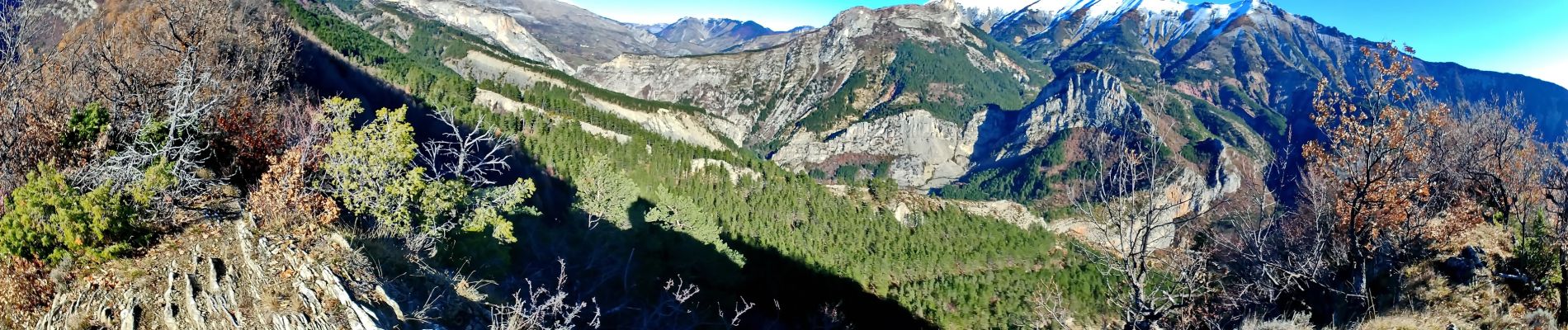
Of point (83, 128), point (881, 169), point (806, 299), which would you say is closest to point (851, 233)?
point (806, 299)

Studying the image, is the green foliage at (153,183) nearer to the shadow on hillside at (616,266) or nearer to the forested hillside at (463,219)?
the forested hillside at (463,219)

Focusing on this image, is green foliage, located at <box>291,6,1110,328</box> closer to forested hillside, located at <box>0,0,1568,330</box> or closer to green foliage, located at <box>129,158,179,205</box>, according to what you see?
forested hillside, located at <box>0,0,1568,330</box>

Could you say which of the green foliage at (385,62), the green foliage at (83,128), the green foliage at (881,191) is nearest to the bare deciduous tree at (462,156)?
the green foliage at (83,128)

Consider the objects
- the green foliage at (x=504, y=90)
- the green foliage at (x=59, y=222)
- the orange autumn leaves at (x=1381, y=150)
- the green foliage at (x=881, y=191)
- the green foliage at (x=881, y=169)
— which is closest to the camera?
the green foliage at (x=59, y=222)

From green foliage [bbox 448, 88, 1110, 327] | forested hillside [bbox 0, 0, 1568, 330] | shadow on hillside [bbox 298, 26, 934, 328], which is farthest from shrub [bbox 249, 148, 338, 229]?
green foliage [bbox 448, 88, 1110, 327]

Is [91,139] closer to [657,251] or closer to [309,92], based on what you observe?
[309,92]

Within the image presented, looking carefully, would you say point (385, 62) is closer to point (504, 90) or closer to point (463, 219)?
point (504, 90)
